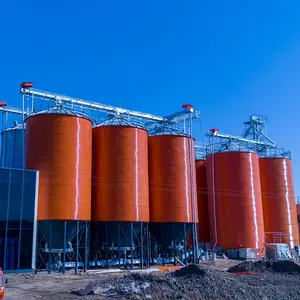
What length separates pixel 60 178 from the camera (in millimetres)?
37031

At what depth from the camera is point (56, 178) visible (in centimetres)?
3694

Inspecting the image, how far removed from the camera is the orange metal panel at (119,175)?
4003cm

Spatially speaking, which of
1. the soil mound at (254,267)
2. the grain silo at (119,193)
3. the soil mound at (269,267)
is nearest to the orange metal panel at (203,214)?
the grain silo at (119,193)

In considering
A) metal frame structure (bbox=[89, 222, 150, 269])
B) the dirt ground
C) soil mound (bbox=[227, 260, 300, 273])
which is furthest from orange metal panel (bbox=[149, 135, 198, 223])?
the dirt ground

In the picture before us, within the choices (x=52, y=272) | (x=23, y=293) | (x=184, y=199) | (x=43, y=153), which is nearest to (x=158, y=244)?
(x=184, y=199)

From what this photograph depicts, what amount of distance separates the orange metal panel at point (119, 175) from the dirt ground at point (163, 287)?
9.35 m

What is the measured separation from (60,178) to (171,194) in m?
12.3

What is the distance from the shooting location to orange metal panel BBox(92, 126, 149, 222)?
40031 millimetres

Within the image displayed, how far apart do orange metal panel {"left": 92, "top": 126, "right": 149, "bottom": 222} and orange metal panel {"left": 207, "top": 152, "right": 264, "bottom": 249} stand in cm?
1471

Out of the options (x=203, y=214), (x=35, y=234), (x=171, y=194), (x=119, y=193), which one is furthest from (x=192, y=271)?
(x=203, y=214)

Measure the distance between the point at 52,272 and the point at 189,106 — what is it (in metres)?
23.9

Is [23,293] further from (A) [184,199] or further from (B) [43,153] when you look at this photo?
(A) [184,199]

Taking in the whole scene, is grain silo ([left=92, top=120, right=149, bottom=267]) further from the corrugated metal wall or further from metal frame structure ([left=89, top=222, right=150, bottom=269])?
the corrugated metal wall

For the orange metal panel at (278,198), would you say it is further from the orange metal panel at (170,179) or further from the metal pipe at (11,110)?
the metal pipe at (11,110)
